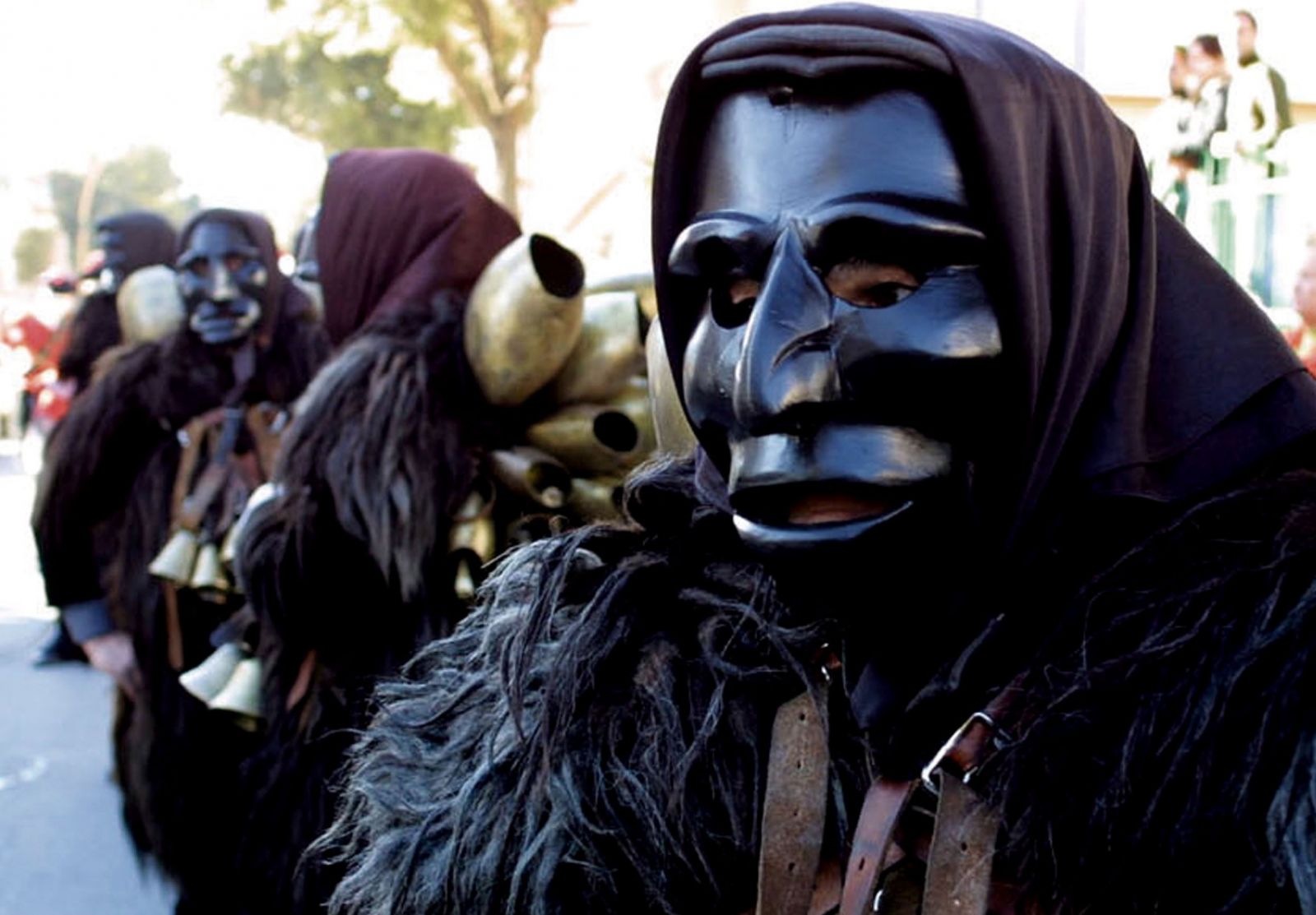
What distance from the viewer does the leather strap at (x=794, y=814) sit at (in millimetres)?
1537

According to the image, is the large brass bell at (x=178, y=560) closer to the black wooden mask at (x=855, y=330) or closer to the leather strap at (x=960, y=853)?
the black wooden mask at (x=855, y=330)

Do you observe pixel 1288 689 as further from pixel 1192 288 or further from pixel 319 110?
pixel 319 110

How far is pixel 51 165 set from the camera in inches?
1921

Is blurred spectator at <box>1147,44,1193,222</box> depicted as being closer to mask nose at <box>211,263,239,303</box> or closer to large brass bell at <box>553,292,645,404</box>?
mask nose at <box>211,263,239,303</box>

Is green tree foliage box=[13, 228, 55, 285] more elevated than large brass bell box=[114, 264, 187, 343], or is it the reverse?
large brass bell box=[114, 264, 187, 343]

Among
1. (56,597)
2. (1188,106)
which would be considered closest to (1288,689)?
(56,597)

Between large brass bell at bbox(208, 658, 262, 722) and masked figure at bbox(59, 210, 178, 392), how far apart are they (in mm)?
3317

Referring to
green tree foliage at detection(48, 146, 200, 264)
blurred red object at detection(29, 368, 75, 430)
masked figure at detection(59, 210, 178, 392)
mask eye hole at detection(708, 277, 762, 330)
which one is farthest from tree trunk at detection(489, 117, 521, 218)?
green tree foliage at detection(48, 146, 200, 264)

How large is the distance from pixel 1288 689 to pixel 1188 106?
654 centimetres

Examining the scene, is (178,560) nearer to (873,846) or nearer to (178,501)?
(178,501)

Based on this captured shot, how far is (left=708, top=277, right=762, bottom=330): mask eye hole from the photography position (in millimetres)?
1562

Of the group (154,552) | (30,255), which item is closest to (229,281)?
(154,552)

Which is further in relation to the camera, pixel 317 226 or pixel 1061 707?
pixel 317 226

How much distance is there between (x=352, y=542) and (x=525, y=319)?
55cm
